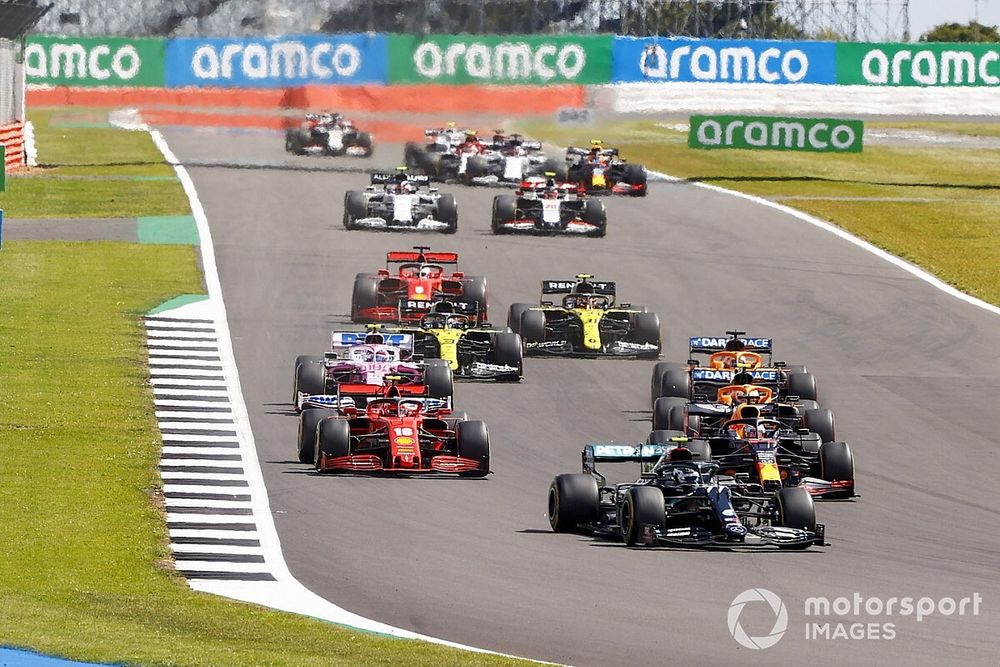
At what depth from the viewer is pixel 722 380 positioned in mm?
28109

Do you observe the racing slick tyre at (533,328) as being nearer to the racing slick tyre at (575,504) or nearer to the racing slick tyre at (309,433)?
the racing slick tyre at (309,433)

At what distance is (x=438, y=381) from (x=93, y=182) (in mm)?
33217

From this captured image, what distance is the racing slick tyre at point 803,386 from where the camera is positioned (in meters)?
28.5

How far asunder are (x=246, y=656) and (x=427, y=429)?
10247 mm

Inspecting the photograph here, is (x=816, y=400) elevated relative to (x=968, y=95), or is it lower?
lower

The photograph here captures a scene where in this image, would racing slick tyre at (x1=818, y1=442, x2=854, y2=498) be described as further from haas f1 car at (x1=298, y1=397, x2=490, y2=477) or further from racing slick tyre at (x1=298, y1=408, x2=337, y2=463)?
racing slick tyre at (x1=298, y1=408, x2=337, y2=463)

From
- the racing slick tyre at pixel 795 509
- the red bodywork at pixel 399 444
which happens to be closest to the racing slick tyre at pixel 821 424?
the racing slick tyre at pixel 795 509

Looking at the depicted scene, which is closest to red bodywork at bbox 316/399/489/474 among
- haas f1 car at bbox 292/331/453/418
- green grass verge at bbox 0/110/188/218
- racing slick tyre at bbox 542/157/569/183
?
haas f1 car at bbox 292/331/453/418

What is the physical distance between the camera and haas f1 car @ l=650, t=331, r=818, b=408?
27.8 m

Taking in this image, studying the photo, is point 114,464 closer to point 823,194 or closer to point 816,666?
point 816,666

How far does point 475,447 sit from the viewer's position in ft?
79.8

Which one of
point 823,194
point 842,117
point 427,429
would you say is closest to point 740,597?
point 427,429

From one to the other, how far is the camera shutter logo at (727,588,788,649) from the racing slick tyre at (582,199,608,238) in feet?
102

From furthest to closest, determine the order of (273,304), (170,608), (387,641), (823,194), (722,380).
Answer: (823,194) < (273,304) < (722,380) < (170,608) < (387,641)
